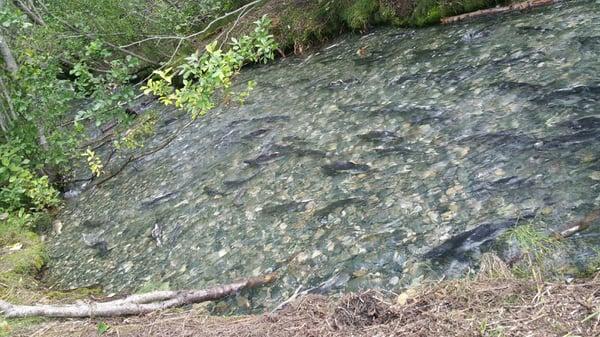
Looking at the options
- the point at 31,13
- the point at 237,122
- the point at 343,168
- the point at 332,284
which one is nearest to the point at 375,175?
the point at 343,168

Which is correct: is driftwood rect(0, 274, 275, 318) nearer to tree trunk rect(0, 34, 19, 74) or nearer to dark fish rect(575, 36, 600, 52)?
dark fish rect(575, 36, 600, 52)

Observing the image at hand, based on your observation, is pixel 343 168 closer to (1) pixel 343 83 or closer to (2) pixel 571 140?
(2) pixel 571 140

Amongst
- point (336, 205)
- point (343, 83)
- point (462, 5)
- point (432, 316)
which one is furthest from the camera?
point (462, 5)

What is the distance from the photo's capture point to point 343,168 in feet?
25.9

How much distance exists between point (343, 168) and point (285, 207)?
1.07 meters

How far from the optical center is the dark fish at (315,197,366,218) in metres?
6.87

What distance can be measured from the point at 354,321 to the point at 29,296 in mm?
4488

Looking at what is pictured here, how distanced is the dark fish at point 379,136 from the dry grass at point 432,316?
386cm

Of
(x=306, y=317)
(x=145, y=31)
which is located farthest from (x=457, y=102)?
(x=145, y=31)

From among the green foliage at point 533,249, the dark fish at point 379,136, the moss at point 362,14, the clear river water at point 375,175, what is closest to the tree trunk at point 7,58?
the clear river water at point 375,175

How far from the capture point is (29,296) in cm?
669

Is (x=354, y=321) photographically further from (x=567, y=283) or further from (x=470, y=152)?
(x=470, y=152)

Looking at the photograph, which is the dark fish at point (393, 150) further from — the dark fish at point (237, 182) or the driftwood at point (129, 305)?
the driftwood at point (129, 305)

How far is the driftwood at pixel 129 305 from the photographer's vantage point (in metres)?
5.41
